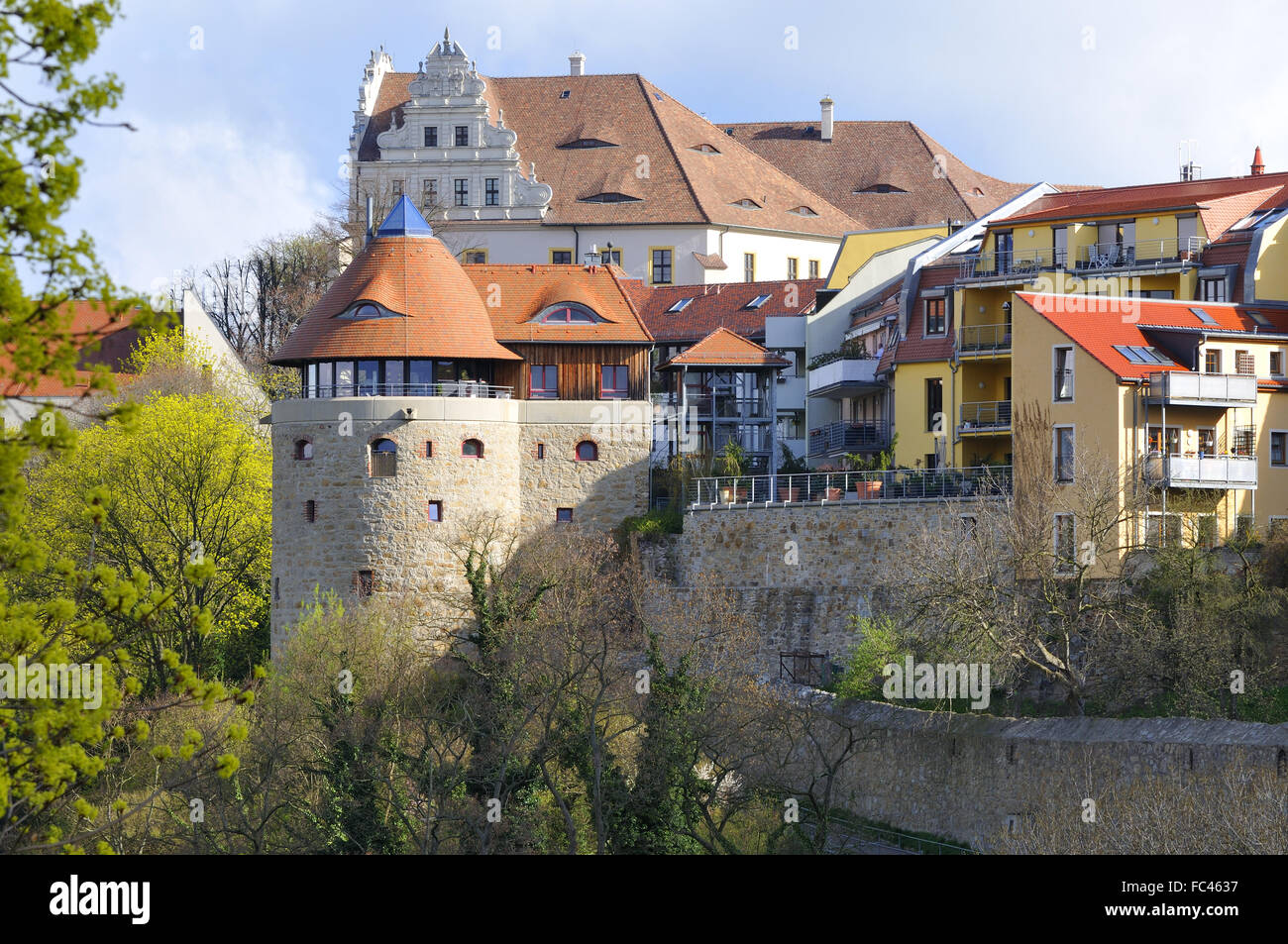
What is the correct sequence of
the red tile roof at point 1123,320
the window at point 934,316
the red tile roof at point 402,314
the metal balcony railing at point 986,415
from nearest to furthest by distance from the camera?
1. the red tile roof at point 1123,320
2. the metal balcony railing at point 986,415
3. the red tile roof at point 402,314
4. the window at point 934,316

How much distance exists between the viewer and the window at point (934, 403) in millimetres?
49719

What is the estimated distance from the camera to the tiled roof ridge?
258 feet

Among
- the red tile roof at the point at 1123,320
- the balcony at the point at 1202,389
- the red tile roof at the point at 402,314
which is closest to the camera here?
the balcony at the point at 1202,389

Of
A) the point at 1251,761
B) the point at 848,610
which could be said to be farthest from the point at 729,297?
the point at 1251,761

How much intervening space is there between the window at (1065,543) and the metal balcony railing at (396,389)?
16504 mm

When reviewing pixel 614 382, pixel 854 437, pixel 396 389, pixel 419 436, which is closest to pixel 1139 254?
pixel 854 437

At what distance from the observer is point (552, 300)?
176ft

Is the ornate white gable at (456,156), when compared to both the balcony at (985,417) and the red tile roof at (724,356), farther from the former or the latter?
the balcony at (985,417)

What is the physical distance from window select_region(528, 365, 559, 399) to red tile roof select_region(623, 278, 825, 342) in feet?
30.1

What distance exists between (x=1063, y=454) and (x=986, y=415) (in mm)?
5391

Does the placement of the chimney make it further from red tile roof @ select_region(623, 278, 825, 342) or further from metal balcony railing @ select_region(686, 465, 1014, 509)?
metal balcony railing @ select_region(686, 465, 1014, 509)

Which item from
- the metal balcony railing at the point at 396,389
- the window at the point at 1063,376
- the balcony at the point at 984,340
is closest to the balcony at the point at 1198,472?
the window at the point at 1063,376

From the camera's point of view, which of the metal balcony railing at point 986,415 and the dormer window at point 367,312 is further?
the dormer window at point 367,312

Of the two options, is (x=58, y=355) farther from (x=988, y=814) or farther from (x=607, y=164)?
(x=607, y=164)
